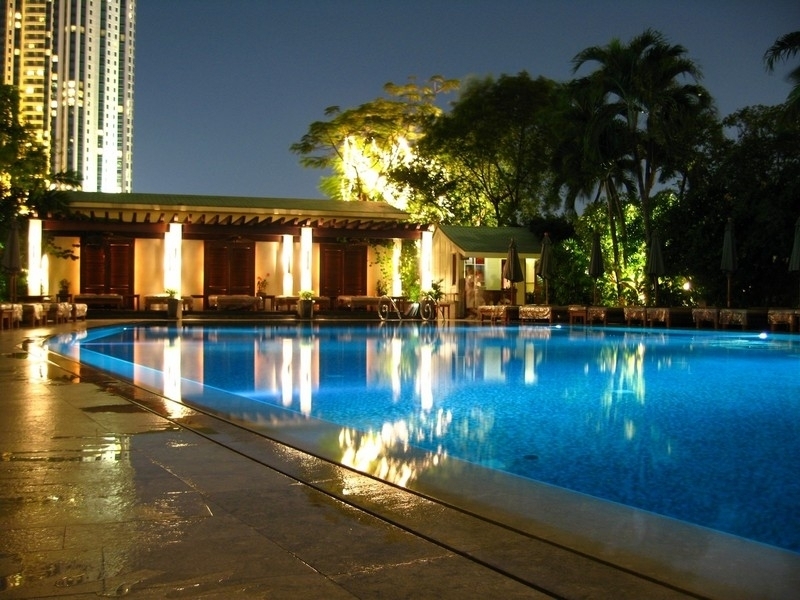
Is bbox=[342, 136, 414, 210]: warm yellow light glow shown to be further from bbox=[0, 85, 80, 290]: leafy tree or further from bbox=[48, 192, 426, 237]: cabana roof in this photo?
bbox=[0, 85, 80, 290]: leafy tree

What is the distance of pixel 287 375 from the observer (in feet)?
33.2

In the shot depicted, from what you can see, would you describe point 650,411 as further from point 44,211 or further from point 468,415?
point 44,211

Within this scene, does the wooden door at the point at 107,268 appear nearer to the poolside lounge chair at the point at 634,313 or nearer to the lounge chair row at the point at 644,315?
the lounge chair row at the point at 644,315

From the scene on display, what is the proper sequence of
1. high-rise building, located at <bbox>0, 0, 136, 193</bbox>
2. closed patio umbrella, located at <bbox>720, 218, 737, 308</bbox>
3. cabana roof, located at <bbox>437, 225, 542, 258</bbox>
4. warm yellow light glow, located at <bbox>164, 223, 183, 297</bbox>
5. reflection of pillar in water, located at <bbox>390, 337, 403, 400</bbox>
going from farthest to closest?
high-rise building, located at <bbox>0, 0, 136, 193</bbox>, cabana roof, located at <bbox>437, 225, 542, 258</bbox>, warm yellow light glow, located at <bbox>164, 223, 183, 297</bbox>, closed patio umbrella, located at <bbox>720, 218, 737, 308</bbox>, reflection of pillar in water, located at <bbox>390, 337, 403, 400</bbox>

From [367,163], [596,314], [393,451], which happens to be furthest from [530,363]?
[367,163]

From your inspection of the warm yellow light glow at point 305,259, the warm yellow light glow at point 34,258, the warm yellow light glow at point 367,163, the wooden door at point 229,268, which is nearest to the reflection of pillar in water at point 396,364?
the warm yellow light glow at point 305,259

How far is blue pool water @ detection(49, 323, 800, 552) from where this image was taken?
4633mm

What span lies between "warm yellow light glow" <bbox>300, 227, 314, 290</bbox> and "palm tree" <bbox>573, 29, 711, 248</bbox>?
10.6 m

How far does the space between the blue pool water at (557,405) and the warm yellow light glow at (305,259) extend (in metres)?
12.4

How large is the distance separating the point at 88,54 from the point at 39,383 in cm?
13631

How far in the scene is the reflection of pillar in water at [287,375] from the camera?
798 cm

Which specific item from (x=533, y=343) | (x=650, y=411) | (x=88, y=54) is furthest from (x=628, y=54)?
(x=88, y=54)

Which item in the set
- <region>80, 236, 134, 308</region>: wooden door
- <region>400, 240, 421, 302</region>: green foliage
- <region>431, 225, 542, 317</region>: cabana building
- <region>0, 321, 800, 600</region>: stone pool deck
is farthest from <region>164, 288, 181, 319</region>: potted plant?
<region>0, 321, 800, 600</region>: stone pool deck

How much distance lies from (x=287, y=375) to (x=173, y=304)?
55.1 ft
